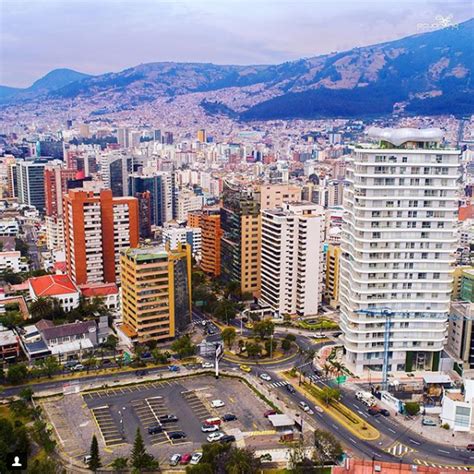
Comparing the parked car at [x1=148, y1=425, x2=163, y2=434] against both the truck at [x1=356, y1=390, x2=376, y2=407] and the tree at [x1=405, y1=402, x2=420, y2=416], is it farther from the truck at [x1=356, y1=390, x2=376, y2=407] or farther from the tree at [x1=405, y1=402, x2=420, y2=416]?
the tree at [x1=405, y1=402, x2=420, y2=416]

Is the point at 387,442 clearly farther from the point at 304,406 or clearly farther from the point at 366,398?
the point at 304,406

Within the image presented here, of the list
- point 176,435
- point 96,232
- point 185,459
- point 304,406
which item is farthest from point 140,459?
point 96,232

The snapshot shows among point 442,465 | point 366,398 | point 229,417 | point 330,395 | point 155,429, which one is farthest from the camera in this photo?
point 366,398

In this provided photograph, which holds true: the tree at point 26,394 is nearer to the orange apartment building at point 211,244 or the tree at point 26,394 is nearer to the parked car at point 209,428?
the parked car at point 209,428

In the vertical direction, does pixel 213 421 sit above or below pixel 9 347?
below

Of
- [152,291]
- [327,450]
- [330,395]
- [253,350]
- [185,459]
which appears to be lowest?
[185,459]

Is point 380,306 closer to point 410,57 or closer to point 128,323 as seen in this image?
point 128,323

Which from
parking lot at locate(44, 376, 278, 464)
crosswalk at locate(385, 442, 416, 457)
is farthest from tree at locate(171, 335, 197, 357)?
crosswalk at locate(385, 442, 416, 457)

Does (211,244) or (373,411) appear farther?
(211,244)
